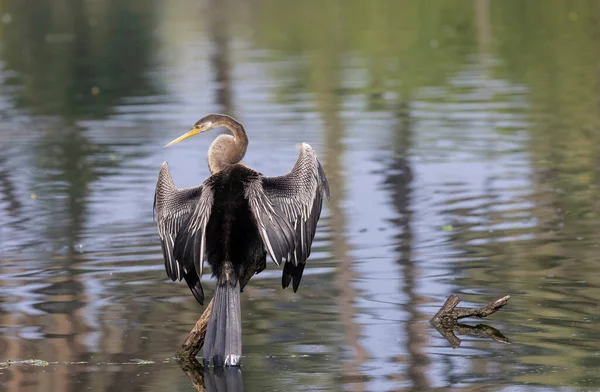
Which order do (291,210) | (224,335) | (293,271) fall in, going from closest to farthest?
(224,335)
(291,210)
(293,271)

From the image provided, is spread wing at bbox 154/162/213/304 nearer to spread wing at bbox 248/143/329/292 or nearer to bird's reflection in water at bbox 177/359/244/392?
spread wing at bbox 248/143/329/292

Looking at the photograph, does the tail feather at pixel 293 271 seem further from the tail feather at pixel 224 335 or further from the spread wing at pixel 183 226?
the tail feather at pixel 224 335

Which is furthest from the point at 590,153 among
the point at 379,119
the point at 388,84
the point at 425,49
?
the point at 425,49

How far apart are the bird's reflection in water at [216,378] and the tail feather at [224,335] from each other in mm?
52

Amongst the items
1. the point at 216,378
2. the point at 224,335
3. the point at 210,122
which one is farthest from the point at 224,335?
the point at 210,122

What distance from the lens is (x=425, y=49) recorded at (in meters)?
28.0

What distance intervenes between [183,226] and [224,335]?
27.0 inches

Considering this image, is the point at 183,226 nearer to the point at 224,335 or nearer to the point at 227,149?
the point at 224,335

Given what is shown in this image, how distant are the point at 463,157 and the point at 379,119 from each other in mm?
3567

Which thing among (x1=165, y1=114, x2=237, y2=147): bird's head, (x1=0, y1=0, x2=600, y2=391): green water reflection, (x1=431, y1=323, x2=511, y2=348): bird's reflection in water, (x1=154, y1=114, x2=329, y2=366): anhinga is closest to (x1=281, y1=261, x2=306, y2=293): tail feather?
(x1=154, y1=114, x2=329, y2=366): anhinga

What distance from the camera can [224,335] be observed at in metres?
6.69

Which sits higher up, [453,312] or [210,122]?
[210,122]

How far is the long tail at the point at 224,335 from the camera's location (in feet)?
21.9

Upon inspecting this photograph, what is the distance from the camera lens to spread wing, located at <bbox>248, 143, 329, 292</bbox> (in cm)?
698
